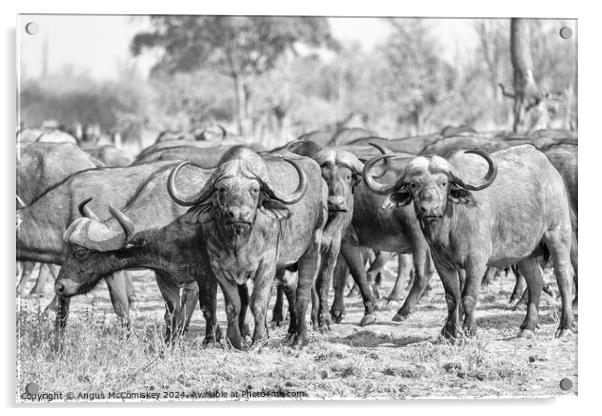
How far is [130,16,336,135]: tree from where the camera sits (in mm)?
10516

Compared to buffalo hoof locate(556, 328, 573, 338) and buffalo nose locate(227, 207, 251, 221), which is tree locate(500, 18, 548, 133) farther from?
buffalo nose locate(227, 207, 251, 221)

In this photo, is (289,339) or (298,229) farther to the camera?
(289,339)

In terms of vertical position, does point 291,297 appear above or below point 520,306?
above

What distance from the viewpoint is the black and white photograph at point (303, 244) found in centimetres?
905

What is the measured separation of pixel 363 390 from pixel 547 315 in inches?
119

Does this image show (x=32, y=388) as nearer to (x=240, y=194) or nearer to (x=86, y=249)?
(x=86, y=249)

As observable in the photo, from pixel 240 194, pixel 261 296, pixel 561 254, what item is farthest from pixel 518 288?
pixel 240 194

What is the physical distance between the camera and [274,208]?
944 cm

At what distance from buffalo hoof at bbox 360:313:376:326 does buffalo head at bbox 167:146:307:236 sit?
2151mm

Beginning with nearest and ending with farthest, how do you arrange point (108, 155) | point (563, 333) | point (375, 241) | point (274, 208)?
point (274, 208)
point (563, 333)
point (375, 241)
point (108, 155)

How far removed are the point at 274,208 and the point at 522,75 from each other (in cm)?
388

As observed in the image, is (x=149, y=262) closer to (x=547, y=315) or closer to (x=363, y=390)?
(x=363, y=390)

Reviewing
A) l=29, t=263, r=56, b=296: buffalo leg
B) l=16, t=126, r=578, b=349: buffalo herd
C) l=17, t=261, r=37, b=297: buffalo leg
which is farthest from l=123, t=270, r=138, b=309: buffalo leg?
l=16, t=126, r=578, b=349: buffalo herd

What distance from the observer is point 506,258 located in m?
10.3
